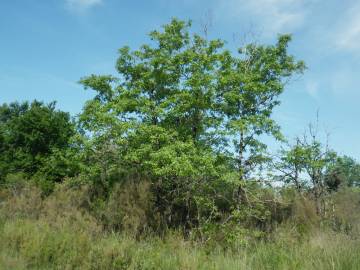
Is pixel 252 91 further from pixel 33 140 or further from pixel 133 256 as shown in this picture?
pixel 33 140

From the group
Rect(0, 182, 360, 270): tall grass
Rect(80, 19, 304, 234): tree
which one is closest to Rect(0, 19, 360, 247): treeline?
Rect(80, 19, 304, 234): tree

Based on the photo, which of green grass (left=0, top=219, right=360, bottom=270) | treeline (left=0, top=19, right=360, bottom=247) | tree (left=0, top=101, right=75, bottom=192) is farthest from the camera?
tree (left=0, top=101, right=75, bottom=192)

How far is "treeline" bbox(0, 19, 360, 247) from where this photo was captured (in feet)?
Result: 51.0

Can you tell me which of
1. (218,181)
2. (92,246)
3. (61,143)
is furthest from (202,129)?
(61,143)

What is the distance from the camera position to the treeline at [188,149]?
15539mm

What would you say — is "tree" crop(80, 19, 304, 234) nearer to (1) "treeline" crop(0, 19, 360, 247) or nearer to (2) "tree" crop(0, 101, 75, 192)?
(1) "treeline" crop(0, 19, 360, 247)

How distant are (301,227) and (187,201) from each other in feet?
15.7

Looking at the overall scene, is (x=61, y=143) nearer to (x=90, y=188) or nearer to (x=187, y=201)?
(x=90, y=188)

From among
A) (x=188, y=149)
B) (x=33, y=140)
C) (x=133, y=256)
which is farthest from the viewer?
(x=33, y=140)

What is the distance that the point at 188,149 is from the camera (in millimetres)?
15328

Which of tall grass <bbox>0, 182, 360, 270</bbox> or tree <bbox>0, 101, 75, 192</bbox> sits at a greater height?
tree <bbox>0, 101, 75, 192</bbox>

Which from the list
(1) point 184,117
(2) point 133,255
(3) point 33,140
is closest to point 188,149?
(1) point 184,117

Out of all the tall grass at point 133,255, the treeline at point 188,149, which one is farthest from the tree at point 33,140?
the tall grass at point 133,255

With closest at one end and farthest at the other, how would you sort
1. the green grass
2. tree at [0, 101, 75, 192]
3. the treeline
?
the green grass < the treeline < tree at [0, 101, 75, 192]
